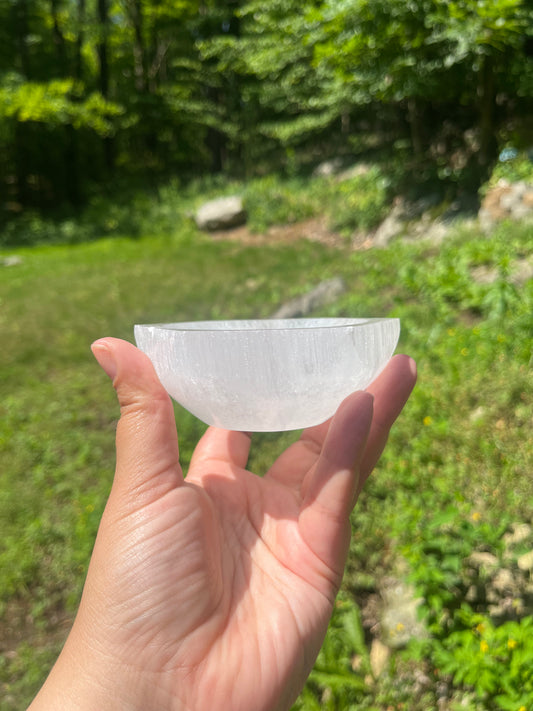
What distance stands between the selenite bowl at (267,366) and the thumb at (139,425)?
0.09 meters

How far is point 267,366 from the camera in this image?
1235mm

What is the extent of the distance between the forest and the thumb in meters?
6.87

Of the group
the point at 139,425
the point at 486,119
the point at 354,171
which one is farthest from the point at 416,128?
the point at 139,425

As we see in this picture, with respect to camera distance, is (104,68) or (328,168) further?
(104,68)

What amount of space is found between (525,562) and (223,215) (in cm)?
1090

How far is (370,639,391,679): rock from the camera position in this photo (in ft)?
7.17

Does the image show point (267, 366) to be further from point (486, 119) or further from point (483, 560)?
point (486, 119)

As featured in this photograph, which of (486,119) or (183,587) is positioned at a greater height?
(486,119)

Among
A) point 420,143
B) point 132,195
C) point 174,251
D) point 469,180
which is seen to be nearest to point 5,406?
point 174,251

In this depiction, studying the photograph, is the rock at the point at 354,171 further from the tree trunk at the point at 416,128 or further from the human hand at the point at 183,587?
the human hand at the point at 183,587

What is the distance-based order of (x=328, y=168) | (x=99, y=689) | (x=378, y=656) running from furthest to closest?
(x=328, y=168) < (x=378, y=656) < (x=99, y=689)

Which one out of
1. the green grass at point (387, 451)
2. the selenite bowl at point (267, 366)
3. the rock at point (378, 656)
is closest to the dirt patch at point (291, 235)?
the green grass at point (387, 451)

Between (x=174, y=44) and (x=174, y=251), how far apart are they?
1212 centimetres

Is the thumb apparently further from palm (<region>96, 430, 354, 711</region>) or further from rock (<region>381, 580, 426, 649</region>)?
rock (<region>381, 580, 426, 649</region>)
